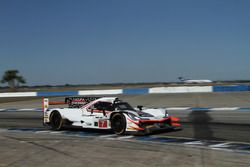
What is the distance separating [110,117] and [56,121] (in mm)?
2631

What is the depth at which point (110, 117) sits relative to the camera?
10.6 metres

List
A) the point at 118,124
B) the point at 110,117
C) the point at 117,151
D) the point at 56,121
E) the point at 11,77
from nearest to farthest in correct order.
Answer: the point at 117,151
the point at 118,124
the point at 110,117
the point at 56,121
the point at 11,77

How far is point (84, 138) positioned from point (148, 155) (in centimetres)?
324

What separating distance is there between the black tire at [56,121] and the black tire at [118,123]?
2424 millimetres

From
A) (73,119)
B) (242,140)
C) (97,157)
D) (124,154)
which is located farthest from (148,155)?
(73,119)

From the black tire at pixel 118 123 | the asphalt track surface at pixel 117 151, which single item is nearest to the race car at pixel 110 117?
the black tire at pixel 118 123

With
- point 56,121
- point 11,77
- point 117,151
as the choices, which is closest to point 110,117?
point 56,121

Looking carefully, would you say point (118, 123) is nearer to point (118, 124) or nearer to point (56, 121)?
point (118, 124)

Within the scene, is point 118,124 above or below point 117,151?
above

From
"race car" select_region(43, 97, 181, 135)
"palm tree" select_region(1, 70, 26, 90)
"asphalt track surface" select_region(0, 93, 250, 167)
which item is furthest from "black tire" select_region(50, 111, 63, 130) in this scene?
"palm tree" select_region(1, 70, 26, 90)

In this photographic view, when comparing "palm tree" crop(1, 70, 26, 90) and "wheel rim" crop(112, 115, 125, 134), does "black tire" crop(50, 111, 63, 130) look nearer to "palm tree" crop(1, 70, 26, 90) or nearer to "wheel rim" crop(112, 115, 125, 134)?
"wheel rim" crop(112, 115, 125, 134)

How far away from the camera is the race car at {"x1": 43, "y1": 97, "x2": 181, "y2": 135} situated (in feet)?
33.0

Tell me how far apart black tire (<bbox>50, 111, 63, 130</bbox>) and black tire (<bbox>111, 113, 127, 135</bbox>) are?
2.42 meters

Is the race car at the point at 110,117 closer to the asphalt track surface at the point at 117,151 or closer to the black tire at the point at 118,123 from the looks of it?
the black tire at the point at 118,123
